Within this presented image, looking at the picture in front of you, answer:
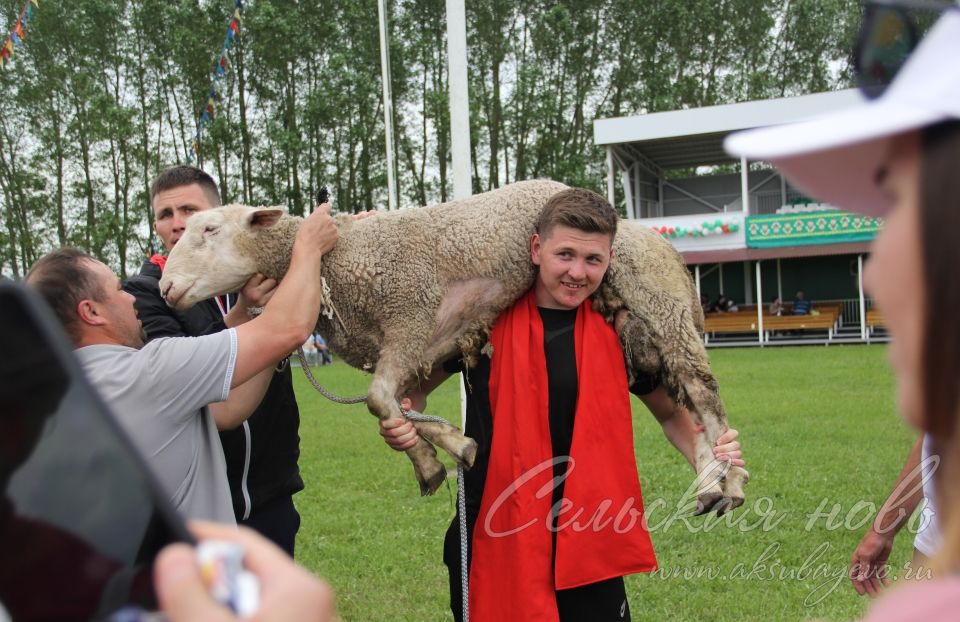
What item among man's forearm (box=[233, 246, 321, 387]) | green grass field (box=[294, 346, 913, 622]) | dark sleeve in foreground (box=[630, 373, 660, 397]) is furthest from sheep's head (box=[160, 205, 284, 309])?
green grass field (box=[294, 346, 913, 622])

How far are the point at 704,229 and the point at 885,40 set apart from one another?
27.1 m

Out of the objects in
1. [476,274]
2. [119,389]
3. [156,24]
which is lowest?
[119,389]

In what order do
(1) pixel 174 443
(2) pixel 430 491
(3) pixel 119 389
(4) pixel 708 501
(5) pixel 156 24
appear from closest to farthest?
(3) pixel 119 389, (1) pixel 174 443, (4) pixel 708 501, (2) pixel 430 491, (5) pixel 156 24

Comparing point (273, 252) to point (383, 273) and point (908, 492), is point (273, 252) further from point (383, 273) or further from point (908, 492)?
point (908, 492)

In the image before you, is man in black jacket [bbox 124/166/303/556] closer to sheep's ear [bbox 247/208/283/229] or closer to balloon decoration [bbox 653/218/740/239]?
sheep's ear [bbox 247/208/283/229]

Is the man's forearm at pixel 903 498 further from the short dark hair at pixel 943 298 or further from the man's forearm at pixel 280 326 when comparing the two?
the short dark hair at pixel 943 298

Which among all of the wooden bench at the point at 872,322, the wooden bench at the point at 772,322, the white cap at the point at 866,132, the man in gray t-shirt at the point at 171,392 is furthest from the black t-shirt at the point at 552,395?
the wooden bench at the point at 872,322

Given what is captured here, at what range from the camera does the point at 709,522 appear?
21.1 feet

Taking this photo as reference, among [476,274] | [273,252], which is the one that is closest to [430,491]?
[476,274]

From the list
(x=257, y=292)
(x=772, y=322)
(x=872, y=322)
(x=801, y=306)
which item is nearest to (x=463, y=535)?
(x=257, y=292)

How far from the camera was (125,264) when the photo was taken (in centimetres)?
2980

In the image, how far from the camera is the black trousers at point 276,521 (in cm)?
327

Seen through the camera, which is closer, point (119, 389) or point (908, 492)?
point (119, 389)

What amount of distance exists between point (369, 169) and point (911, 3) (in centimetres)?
3140
